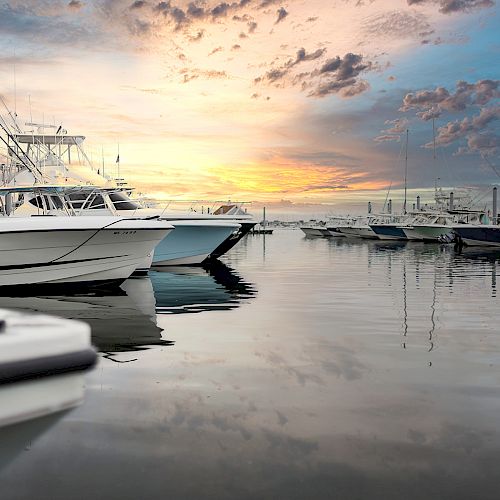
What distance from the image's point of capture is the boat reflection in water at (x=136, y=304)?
10172mm

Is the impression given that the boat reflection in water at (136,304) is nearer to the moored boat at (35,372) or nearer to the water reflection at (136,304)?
the water reflection at (136,304)

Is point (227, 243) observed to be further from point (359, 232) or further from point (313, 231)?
point (313, 231)

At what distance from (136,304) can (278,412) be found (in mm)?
9165

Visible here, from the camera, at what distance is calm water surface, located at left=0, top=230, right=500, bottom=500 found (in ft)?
14.1

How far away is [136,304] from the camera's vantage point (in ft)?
48.2

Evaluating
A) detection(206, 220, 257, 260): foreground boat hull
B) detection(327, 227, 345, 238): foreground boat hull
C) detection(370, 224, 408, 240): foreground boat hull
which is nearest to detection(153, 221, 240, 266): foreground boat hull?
detection(206, 220, 257, 260): foreground boat hull

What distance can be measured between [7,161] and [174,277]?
755cm

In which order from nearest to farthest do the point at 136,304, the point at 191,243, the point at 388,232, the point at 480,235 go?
the point at 136,304 < the point at 191,243 < the point at 480,235 < the point at 388,232

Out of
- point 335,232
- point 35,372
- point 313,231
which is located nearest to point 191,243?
point 35,372

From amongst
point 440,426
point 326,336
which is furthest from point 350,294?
point 440,426

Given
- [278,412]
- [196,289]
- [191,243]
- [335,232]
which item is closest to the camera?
[278,412]

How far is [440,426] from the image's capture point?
18.3 ft

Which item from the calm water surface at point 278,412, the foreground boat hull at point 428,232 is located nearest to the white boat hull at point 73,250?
the calm water surface at point 278,412

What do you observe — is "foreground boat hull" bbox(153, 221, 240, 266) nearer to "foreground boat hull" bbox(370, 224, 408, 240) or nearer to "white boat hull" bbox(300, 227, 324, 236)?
"foreground boat hull" bbox(370, 224, 408, 240)
